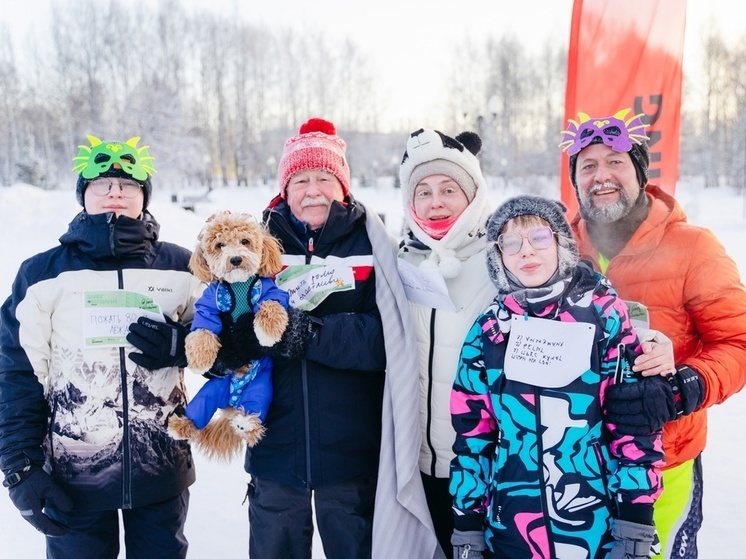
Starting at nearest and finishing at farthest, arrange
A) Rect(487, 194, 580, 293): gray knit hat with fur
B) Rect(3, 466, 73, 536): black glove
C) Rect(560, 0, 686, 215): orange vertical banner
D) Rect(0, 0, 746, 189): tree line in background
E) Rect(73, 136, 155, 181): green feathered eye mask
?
Rect(487, 194, 580, 293): gray knit hat with fur → Rect(3, 466, 73, 536): black glove → Rect(73, 136, 155, 181): green feathered eye mask → Rect(560, 0, 686, 215): orange vertical banner → Rect(0, 0, 746, 189): tree line in background

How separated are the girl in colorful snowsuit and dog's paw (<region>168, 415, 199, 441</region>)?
42.6 inches

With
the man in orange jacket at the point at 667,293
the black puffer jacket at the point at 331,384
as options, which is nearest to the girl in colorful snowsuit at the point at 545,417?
the man in orange jacket at the point at 667,293

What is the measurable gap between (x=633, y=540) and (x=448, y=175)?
4.77 ft

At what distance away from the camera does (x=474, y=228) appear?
7.23 ft

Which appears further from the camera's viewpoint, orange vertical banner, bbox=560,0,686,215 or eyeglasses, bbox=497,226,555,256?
orange vertical banner, bbox=560,0,686,215

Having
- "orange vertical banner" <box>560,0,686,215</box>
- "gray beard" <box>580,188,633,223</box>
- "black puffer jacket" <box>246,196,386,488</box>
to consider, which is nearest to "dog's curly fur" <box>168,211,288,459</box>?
"black puffer jacket" <box>246,196,386,488</box>

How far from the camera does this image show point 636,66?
3.51m

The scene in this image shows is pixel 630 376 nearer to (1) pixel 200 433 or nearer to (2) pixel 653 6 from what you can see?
(1) pixel 200 433

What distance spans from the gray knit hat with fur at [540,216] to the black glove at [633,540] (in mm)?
776

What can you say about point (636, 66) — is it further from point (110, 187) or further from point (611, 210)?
point (110, 187)

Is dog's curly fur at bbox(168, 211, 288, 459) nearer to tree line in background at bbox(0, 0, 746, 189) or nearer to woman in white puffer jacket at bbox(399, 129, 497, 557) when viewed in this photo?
woman in white puffer jacket at bbox(399, 129, 497, 557)

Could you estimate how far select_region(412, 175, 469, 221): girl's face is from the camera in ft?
7.24

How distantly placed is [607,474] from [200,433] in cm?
155

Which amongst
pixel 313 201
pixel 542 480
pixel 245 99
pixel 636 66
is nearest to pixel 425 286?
pixel 313 201
